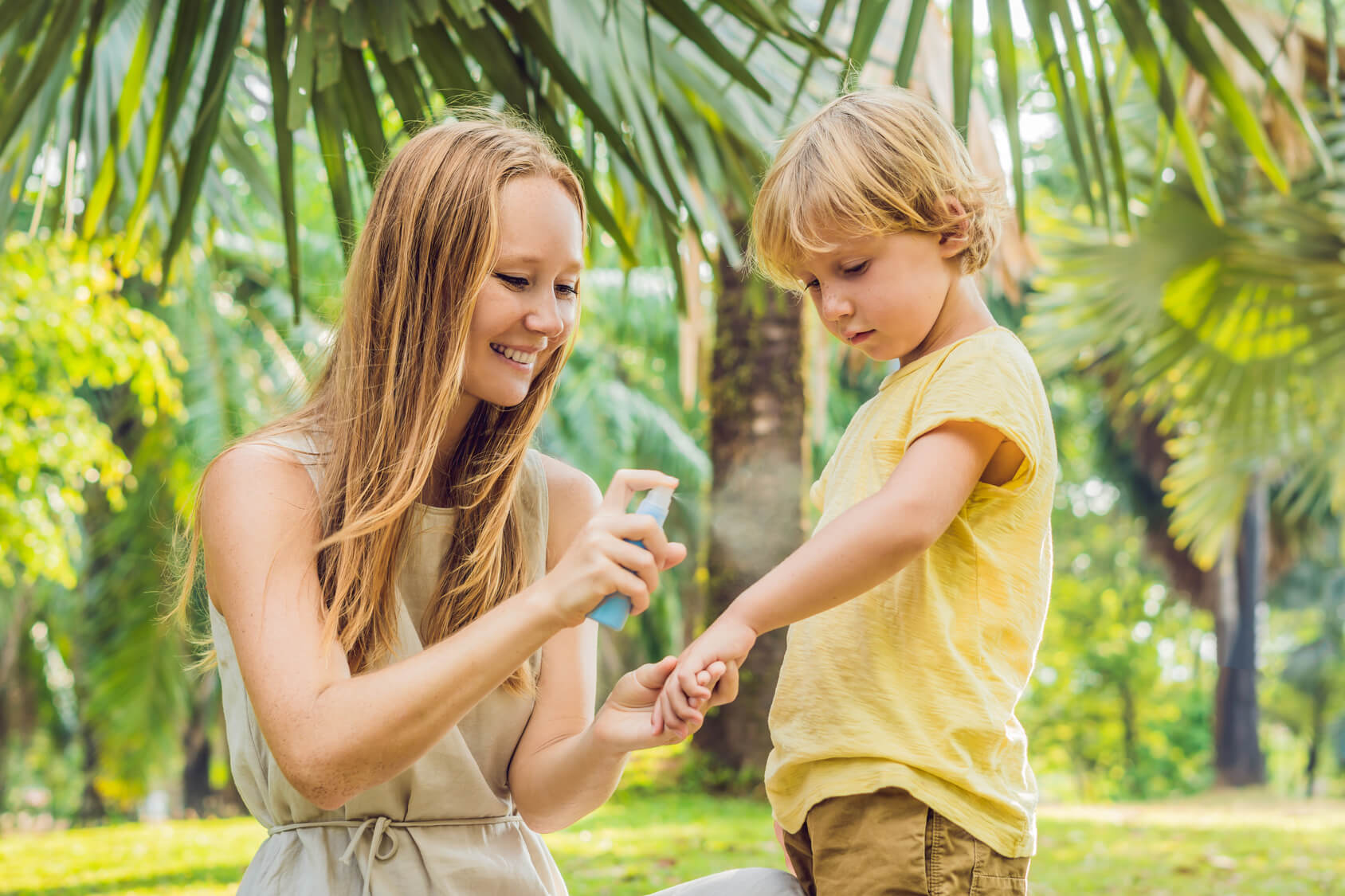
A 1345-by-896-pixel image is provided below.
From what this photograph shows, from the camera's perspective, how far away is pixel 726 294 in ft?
20.6

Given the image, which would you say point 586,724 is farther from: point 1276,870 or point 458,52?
point 1276,870

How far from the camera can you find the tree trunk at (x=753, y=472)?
585 cm

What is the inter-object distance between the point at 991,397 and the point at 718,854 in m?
3.64

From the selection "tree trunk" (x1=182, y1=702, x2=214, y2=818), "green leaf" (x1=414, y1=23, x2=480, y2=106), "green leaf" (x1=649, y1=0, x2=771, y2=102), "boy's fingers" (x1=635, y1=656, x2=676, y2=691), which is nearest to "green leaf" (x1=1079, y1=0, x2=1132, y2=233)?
"green leaf" (x1=649, y1=0, x2=771, y2=102)

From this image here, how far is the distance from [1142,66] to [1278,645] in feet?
132

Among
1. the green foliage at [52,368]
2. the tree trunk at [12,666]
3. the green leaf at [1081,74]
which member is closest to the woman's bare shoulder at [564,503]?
the green leaf at [1081,74]

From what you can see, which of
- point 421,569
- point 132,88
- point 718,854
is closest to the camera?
point 421,569

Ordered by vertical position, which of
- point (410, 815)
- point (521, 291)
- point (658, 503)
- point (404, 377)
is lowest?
point (410, 815)

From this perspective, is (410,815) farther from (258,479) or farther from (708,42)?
(708,42)

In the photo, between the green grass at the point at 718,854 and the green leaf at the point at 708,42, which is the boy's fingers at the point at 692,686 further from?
the green grass at the point at 718,854

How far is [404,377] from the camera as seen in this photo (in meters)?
1.58

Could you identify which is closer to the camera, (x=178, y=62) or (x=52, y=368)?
(x=178, y=62)

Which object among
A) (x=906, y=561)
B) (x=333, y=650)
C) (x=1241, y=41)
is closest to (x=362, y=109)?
(x=333, y=650)

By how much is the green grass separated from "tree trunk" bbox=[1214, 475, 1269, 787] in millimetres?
8309
